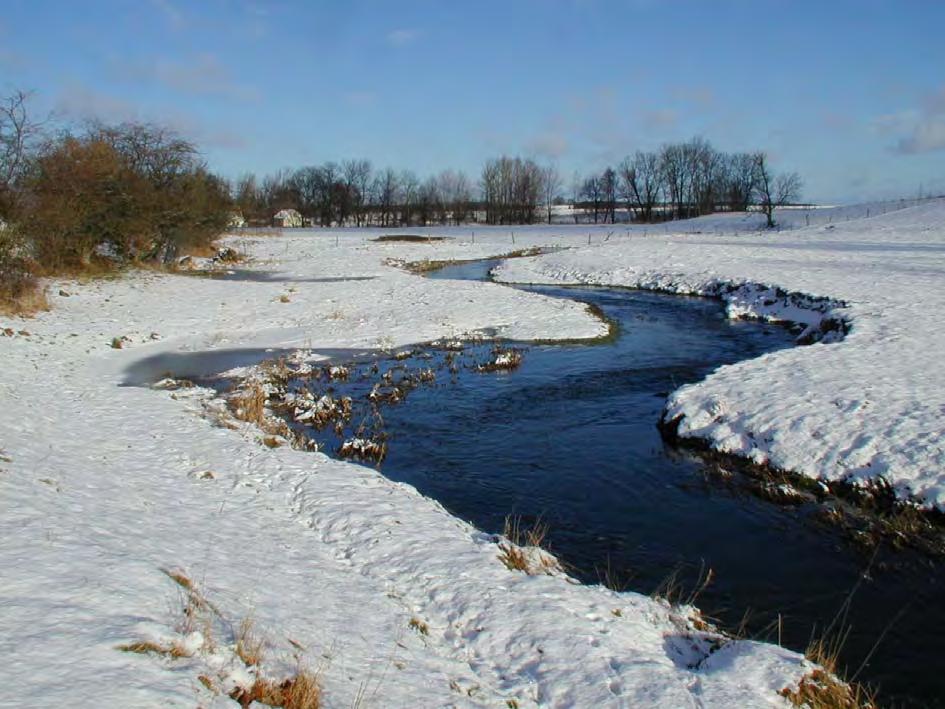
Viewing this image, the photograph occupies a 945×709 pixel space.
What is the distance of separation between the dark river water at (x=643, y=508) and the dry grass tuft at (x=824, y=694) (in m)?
0.60

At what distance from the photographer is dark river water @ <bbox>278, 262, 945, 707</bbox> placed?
6602 mm

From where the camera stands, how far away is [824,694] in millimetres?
5168

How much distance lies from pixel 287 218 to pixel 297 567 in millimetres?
110340

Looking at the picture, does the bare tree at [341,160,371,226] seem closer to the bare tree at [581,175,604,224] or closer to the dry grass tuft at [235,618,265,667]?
the bare tree at [581,175,604,224]

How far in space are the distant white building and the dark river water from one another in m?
97.7

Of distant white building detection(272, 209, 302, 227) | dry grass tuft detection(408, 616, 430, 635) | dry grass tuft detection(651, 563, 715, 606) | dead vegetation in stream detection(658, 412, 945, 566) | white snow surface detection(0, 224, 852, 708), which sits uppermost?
distant white building detection(272, 209, 302, 227)

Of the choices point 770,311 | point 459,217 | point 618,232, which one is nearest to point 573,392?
point 770,311

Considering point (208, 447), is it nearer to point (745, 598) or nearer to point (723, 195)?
point (745, 598)

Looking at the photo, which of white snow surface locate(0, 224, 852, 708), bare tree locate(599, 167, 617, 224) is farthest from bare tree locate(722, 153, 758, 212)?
white snow surface locate(0, 224, 852, 708)

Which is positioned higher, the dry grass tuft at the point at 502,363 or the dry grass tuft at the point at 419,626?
the dry grass tuft at the point at 502,363

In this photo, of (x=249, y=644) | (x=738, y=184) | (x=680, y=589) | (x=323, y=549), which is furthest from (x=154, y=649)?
(x=738, y=184)

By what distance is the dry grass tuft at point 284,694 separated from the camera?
4.38m

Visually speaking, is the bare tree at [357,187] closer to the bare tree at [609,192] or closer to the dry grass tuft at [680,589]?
the bare tree at [609,192]

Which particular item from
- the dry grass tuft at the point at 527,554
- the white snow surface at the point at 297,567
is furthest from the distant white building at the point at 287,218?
the dry grass tuft at the point at 527,554
